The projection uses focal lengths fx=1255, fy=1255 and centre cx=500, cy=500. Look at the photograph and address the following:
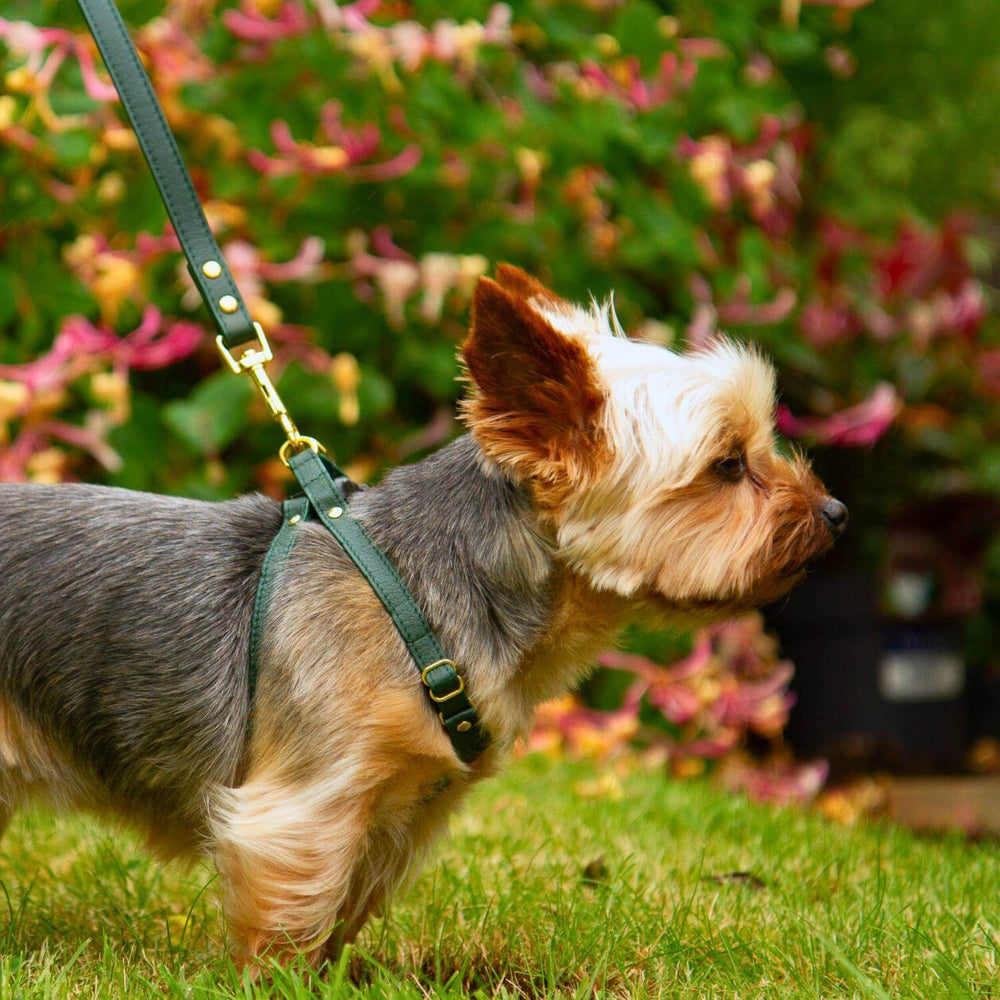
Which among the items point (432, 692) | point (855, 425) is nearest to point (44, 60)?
point (432, 692)

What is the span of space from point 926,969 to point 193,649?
→ 154 cm

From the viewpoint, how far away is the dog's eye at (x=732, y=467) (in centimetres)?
258

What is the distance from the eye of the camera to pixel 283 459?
263 cm

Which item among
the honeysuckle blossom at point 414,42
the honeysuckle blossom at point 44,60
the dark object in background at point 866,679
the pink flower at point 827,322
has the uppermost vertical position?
the honeysuckle blossom at point 44,60

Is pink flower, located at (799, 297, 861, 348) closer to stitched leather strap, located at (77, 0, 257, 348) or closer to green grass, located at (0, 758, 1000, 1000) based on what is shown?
green grass, located at (0, 758, 1000, 1000)

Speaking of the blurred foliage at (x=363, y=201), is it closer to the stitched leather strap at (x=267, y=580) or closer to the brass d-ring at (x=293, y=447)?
the brass d-ring at (x=293, y=447)

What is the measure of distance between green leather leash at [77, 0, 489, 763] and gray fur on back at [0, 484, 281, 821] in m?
0.10

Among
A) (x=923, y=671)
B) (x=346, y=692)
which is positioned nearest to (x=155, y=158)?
(x=346, y=692)

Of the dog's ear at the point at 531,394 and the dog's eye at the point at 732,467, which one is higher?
the dog's ear at the point at 531,394

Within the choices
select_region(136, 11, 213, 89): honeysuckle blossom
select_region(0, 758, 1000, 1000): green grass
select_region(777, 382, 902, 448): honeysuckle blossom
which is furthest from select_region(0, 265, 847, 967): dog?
select_region(136, 11, 213, 89): honeysuckle blossom

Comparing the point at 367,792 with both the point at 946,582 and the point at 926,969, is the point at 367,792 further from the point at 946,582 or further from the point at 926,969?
the point at 946,582

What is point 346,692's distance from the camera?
2322 mm

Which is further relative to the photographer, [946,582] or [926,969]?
[946,582]

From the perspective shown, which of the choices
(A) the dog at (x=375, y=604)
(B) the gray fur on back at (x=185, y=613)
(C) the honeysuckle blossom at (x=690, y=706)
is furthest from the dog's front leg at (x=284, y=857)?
(C) the honeysuckle blossom at (x=690, y=706)
